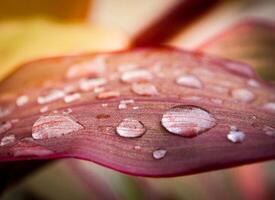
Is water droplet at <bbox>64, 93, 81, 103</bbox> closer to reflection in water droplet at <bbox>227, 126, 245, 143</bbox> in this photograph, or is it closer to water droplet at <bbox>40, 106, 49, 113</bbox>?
water droplet at <bbox>40, 106, 49, 113</bbox>

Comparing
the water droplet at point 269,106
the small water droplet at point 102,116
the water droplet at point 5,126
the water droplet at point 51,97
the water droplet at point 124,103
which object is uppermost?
the water droplet at point 51,97

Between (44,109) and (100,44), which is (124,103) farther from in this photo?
(100,44)

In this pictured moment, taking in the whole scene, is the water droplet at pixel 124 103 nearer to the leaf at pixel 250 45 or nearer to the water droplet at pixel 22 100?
the water droplet at pixel 22 100

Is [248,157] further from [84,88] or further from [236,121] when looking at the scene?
[84,88]

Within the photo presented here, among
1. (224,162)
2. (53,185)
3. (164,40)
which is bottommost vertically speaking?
(224,162)

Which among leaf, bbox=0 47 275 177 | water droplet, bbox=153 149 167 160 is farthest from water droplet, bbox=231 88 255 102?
water droplet, bbox=153 149 167 160

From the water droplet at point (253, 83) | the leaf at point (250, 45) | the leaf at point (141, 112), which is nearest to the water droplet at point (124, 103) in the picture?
the leaf at point (141, 112)

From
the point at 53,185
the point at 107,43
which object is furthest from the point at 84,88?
the point at 53,185
